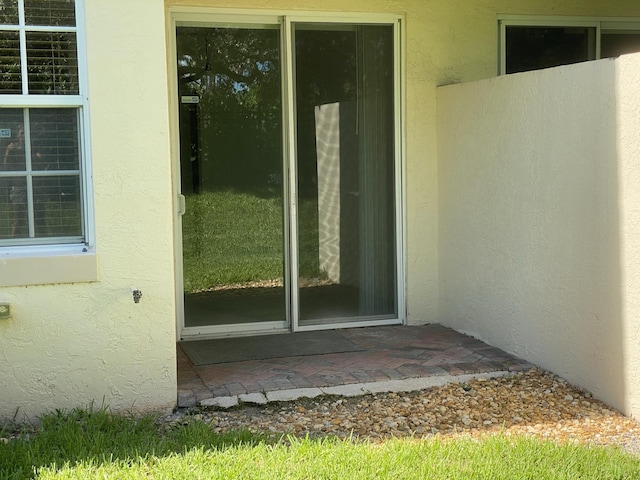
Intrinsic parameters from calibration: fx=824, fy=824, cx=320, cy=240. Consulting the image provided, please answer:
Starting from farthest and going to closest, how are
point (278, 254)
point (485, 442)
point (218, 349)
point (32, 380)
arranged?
point (278, 254) < point (218, 349) < point (32, 380) < point (485, 442)

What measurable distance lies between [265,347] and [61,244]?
7.10 ft

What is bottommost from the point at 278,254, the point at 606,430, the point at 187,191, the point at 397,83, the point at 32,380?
the point at 606,430

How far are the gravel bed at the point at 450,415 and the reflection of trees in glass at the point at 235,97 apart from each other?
240 cm

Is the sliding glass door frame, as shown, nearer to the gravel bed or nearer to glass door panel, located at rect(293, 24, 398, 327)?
glass door panel, located at rect(293, 24, 398, 327)

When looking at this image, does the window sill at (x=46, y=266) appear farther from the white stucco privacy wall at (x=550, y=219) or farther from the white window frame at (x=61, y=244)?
the white stucco privacy wall at (x=550, y=219)

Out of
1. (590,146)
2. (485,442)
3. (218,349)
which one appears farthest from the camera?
(218,349)

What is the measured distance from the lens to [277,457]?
4477mm

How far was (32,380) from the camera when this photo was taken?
5176 millimetres

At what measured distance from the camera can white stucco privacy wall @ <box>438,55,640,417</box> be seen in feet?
17.5

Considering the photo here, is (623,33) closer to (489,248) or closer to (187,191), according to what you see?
(489,248)

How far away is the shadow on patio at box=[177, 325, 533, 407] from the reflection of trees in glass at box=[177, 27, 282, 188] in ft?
4.97

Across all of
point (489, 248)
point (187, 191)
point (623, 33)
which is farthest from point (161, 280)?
point (623, 33)

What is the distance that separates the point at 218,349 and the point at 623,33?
501 centimetres

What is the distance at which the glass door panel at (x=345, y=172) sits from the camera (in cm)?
732
